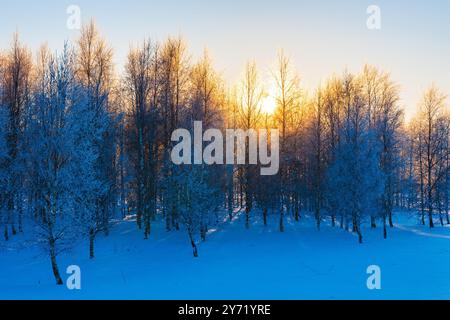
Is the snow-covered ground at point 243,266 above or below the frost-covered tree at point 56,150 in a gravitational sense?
below

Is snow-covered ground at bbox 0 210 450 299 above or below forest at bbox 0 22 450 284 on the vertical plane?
below

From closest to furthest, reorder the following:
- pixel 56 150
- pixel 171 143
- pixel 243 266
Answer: pixel 56 150
pixel 243 266
pixel 171 143

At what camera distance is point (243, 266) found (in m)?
16.7

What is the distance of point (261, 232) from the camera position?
27188 millimetres

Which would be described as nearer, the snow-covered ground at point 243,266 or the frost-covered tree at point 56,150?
the snow-covered ground at point 243,266

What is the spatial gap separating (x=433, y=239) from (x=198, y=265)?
737 inches

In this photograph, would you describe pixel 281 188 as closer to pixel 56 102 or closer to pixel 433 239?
pixel 433 239

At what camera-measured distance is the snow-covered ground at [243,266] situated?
39.1ft

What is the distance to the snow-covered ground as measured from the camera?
11922 mm

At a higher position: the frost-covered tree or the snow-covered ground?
the frost-covered tree

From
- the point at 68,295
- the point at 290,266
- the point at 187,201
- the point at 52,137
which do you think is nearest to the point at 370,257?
the point at 290,266

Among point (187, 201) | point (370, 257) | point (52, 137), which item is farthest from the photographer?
point (187, 201)

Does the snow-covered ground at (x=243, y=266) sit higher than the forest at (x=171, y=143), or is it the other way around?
the forest at (x=171, y=143)

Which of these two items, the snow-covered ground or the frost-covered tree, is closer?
the snow-covered ground
